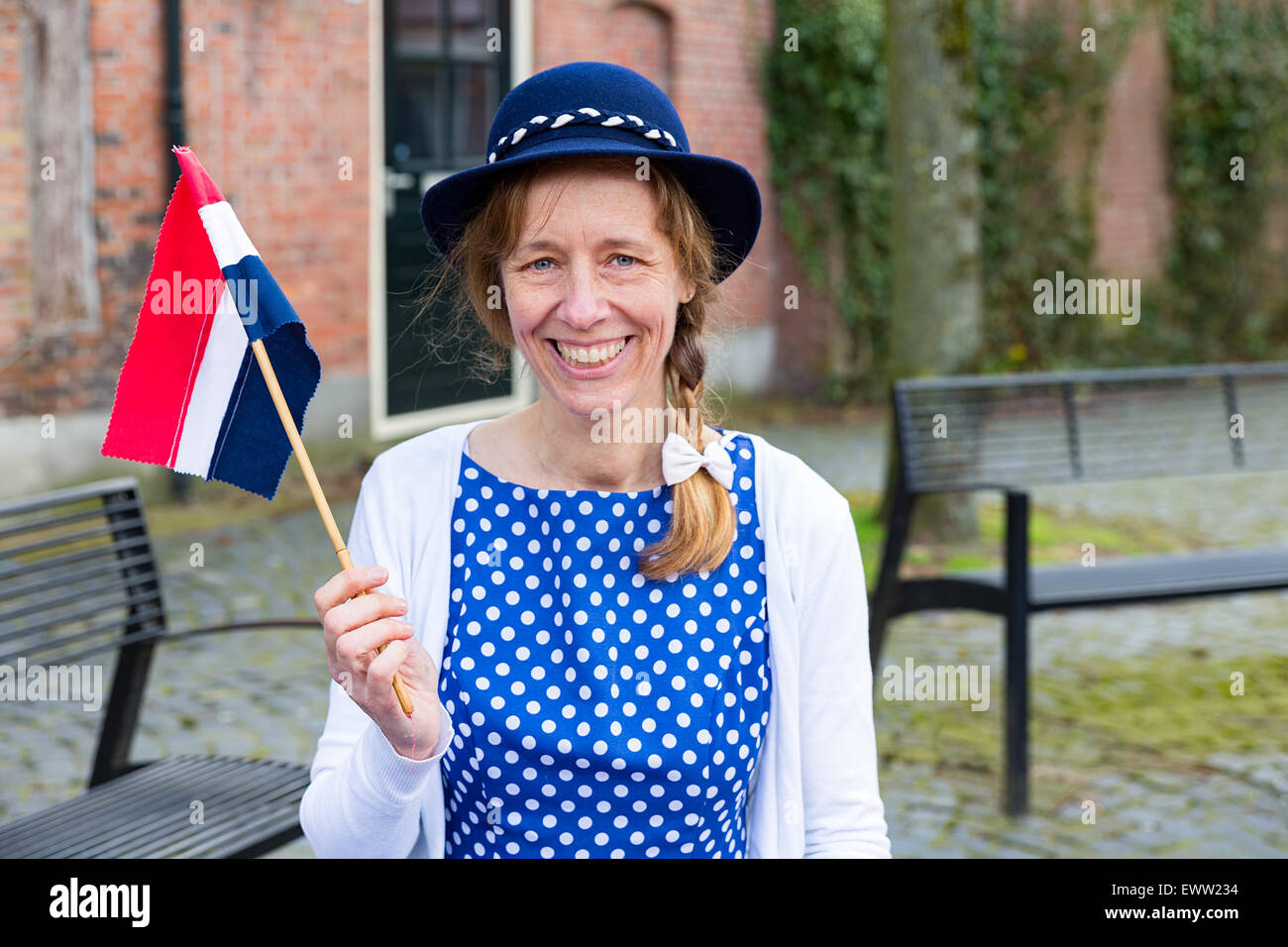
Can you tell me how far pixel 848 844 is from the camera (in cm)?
217

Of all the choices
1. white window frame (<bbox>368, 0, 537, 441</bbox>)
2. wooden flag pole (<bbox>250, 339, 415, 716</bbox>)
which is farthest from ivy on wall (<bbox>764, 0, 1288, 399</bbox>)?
wooden flag pole (<bbox>250, 339, 415, 716</bbox>)

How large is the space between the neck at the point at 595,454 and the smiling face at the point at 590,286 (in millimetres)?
62

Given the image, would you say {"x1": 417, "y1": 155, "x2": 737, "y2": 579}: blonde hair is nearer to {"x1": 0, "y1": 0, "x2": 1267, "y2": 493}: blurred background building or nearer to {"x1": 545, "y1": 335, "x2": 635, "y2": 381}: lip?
{"x1": 545, "y1": 335, "x2": 635, "y2": 381}: lip

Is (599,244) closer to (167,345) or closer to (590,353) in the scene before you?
(590,353)

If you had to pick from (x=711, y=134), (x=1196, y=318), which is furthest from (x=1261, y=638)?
(x=1196, y=318)

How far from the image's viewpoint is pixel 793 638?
2.17m

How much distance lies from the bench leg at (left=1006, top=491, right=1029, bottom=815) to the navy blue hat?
2451mm

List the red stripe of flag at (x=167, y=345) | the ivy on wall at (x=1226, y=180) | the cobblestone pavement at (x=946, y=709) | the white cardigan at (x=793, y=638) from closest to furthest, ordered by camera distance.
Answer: the red stripe of flag at (x=167, y=345), the white cardigan at (x=793, y=638), the cobblestone pavement at (x=946, y=709), the ivy on wall at (x=1226, y=180)

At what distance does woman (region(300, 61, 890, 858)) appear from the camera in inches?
81.3

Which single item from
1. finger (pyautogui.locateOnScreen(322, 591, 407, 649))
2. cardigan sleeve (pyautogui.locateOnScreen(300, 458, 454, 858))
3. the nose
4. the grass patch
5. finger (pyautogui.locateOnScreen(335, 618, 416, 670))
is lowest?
the grass patch

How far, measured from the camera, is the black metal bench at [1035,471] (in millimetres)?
4441

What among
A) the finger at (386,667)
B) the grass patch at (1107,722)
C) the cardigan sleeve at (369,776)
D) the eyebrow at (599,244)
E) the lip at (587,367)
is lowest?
the grass patch at (1107,722)

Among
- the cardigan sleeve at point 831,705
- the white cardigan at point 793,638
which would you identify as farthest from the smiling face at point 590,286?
the cardigan sleeve at point 831,705

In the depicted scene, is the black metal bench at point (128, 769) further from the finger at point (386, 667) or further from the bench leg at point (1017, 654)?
the bench leg at point (1017, 654)
